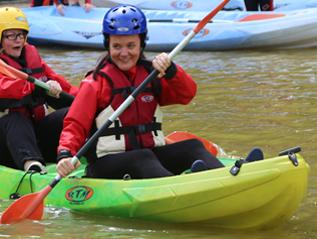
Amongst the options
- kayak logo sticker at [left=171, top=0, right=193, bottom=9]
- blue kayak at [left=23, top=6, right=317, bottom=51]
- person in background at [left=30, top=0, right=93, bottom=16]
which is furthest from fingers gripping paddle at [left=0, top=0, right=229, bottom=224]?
kayak logo sticker at [left=171, top=0, right=193, bottom=9]

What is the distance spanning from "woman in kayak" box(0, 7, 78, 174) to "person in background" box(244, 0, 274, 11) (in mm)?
7683

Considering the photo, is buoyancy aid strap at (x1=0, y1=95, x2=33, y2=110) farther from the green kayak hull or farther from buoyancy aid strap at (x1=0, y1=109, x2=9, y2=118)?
the green kayak hull

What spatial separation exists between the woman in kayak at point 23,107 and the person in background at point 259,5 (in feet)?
25.2

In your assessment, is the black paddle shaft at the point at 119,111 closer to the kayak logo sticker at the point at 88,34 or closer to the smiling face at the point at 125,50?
the smiling face at the point at 125,50

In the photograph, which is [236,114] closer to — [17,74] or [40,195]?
[17,74]

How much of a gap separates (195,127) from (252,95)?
1.47 m

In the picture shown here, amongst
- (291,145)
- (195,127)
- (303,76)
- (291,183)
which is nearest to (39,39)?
(303,76)

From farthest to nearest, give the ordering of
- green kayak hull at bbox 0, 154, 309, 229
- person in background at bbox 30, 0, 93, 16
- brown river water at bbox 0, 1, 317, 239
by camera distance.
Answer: person in background at bbox 30, 0, 93, 16 < brown river water at bbox 0, 1, 317, 239 < green kayak hull at bbox 0, 154, 309, 229

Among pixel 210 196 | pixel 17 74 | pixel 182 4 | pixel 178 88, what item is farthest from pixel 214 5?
pixel 210 196

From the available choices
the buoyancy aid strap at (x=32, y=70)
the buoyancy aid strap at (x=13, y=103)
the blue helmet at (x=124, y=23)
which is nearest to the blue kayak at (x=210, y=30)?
the buoyancy aid strap at (x=32, y=70)

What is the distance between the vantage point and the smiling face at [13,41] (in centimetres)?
604

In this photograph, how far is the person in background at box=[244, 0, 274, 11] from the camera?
532 inches

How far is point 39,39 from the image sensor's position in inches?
540

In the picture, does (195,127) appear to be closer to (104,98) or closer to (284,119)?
(284,119)
